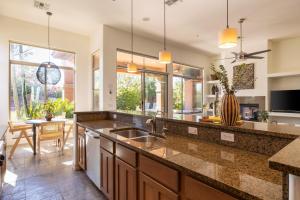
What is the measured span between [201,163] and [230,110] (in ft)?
2.12

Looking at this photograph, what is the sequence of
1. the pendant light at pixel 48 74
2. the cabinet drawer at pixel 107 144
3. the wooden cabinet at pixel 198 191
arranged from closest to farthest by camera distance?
the wooden cabinet at pixel 198 191 → the cabinet drawer at pixel 107 144 → the pendant light at pixel 48 74

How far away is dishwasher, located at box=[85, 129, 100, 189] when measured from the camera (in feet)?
8.34

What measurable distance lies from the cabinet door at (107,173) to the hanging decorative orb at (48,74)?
400 cm

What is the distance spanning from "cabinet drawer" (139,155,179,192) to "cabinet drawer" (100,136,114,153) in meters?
0.61

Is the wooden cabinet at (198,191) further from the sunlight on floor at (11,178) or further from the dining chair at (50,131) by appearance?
the dining chair at (50,131)

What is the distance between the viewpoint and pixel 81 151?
3193mm

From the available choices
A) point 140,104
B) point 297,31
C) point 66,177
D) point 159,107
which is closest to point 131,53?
point 140,104

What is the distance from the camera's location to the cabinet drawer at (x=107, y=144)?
2137 mm

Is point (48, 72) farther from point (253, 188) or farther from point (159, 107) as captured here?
point (253, 188)

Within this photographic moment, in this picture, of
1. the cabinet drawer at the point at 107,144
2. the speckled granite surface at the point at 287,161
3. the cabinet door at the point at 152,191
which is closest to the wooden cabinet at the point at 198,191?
the cabinet door at the point at 152,191

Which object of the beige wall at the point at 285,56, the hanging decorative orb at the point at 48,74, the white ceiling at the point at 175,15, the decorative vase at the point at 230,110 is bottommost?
the decorative vase at the point at 230,110

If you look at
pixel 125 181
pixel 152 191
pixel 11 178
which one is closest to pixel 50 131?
pixel 11 178

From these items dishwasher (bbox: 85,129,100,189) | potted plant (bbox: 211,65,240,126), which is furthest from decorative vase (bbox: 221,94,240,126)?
dishwasher (bbox: 85,129,100,189)

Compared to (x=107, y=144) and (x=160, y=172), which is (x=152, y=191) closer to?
(x=160, y=172)
